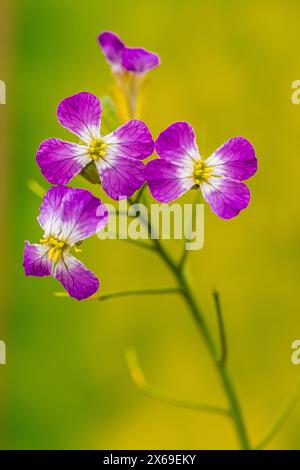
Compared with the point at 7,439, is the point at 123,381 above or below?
above

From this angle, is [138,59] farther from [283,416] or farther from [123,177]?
[283,416]

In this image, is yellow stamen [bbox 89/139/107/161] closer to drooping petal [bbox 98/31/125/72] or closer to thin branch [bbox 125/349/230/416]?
drooping petal [bbox 98/31/125/72]

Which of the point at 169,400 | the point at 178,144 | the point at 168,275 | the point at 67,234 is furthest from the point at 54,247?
the point at 168,275

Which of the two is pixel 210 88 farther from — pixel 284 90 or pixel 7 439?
pixel 7 439

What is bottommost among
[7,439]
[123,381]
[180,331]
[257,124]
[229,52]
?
[7,439]

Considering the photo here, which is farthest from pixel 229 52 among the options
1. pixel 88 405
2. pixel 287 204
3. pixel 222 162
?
pixel 222 162
